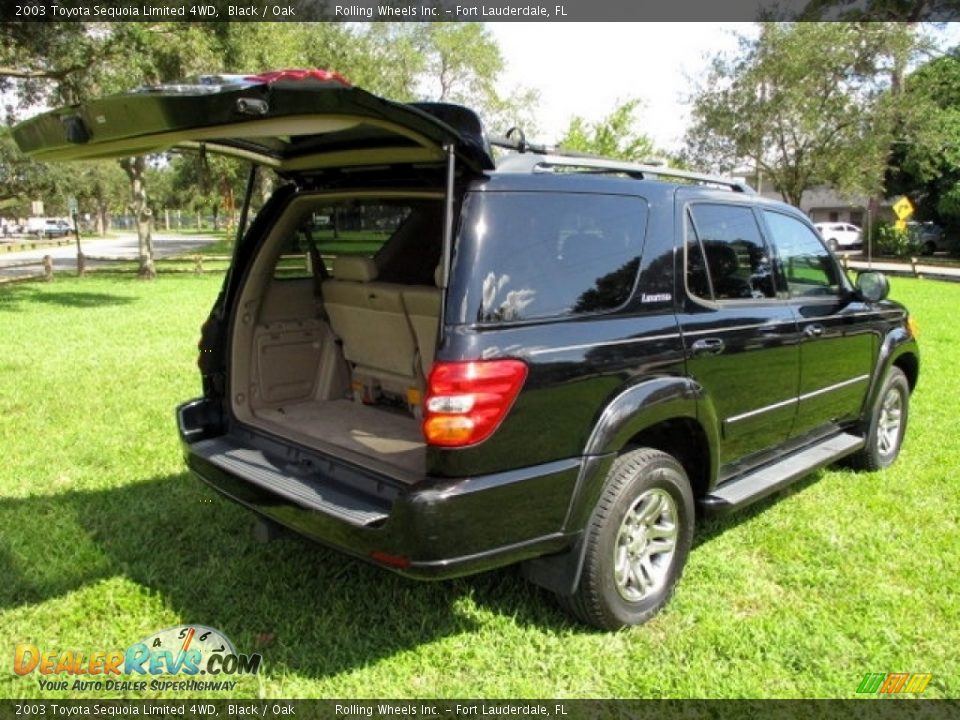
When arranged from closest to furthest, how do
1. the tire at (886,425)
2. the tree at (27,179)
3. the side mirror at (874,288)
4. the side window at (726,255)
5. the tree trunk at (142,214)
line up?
the side window at (726,255) < the side mirror at (874,288) < the tire at (886,425) < the tree trunk at (142,214) < the tree at (27,179)

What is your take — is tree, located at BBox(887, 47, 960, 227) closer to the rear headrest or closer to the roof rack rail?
the roof rack rail

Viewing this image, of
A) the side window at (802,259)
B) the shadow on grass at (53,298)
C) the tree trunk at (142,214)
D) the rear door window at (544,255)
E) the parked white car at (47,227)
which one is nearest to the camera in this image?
the rear door window at (544,255)

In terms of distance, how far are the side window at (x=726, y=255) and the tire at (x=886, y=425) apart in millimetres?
1590

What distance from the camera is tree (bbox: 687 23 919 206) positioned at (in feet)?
82.8

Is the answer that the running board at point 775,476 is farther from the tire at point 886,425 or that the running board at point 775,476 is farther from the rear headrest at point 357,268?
the rear headrest at point 357,268

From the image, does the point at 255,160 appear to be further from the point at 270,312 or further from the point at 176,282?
the point at 176,282

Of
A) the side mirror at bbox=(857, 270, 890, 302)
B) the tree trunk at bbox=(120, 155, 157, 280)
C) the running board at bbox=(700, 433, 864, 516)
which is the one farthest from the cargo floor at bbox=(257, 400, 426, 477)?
the tree trunk at bbox=(120, 155, 157, 280)

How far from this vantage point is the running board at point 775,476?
144 inches

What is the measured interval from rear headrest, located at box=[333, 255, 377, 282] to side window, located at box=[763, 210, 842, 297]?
7.31 ft

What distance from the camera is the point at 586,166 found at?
3.37m

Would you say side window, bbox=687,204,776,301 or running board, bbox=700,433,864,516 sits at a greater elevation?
side window, bbox=687,204,776,301

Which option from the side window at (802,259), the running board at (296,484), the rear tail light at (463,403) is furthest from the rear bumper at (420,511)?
the side window at (802,259)

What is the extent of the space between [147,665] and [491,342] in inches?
76.8

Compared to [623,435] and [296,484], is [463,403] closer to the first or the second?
[623,435]
